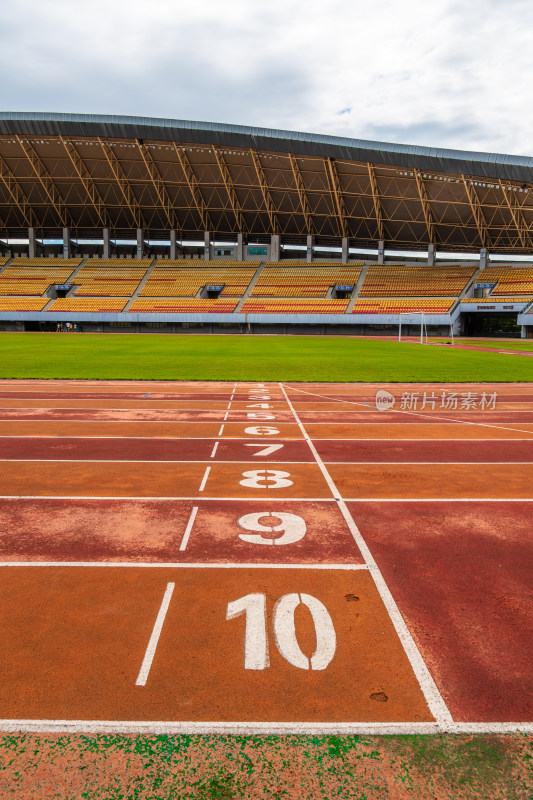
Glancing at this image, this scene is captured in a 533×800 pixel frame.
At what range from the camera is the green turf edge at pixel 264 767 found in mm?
2596

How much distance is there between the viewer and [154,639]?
3830mm

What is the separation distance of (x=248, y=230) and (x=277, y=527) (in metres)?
65.6

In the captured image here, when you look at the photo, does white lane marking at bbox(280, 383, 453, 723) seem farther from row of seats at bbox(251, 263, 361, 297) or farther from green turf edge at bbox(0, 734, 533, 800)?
row of seats at bbox(251, 263, 361, 297)

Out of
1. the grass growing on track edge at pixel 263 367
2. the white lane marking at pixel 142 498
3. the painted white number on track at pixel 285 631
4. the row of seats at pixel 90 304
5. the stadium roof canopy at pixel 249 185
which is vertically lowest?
the painted white number on track at pixel 285 631

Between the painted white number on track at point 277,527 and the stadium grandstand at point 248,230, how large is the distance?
146 ft

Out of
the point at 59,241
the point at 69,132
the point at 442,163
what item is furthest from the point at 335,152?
the point at 59,241

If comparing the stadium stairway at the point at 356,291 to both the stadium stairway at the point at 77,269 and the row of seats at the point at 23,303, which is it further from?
the row of seats at the point at 23,303

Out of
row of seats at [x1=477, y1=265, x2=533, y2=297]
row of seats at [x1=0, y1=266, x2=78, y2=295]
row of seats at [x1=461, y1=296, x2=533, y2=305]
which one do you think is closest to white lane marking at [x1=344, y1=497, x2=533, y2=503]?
row of seats at [x1=461, y1=296, x2=533, y2=305]

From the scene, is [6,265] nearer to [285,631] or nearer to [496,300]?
[496,300]

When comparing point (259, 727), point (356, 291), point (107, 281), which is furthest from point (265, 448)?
point (107, 281)

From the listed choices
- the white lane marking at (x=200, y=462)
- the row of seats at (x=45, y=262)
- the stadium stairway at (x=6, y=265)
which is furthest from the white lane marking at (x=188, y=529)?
the stadium stairway at (x=6, y=265)

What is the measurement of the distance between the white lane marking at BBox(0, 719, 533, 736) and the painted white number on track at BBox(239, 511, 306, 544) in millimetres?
2562

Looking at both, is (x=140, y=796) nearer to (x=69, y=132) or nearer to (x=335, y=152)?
(x=335, y=152)

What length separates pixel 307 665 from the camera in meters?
3.54
